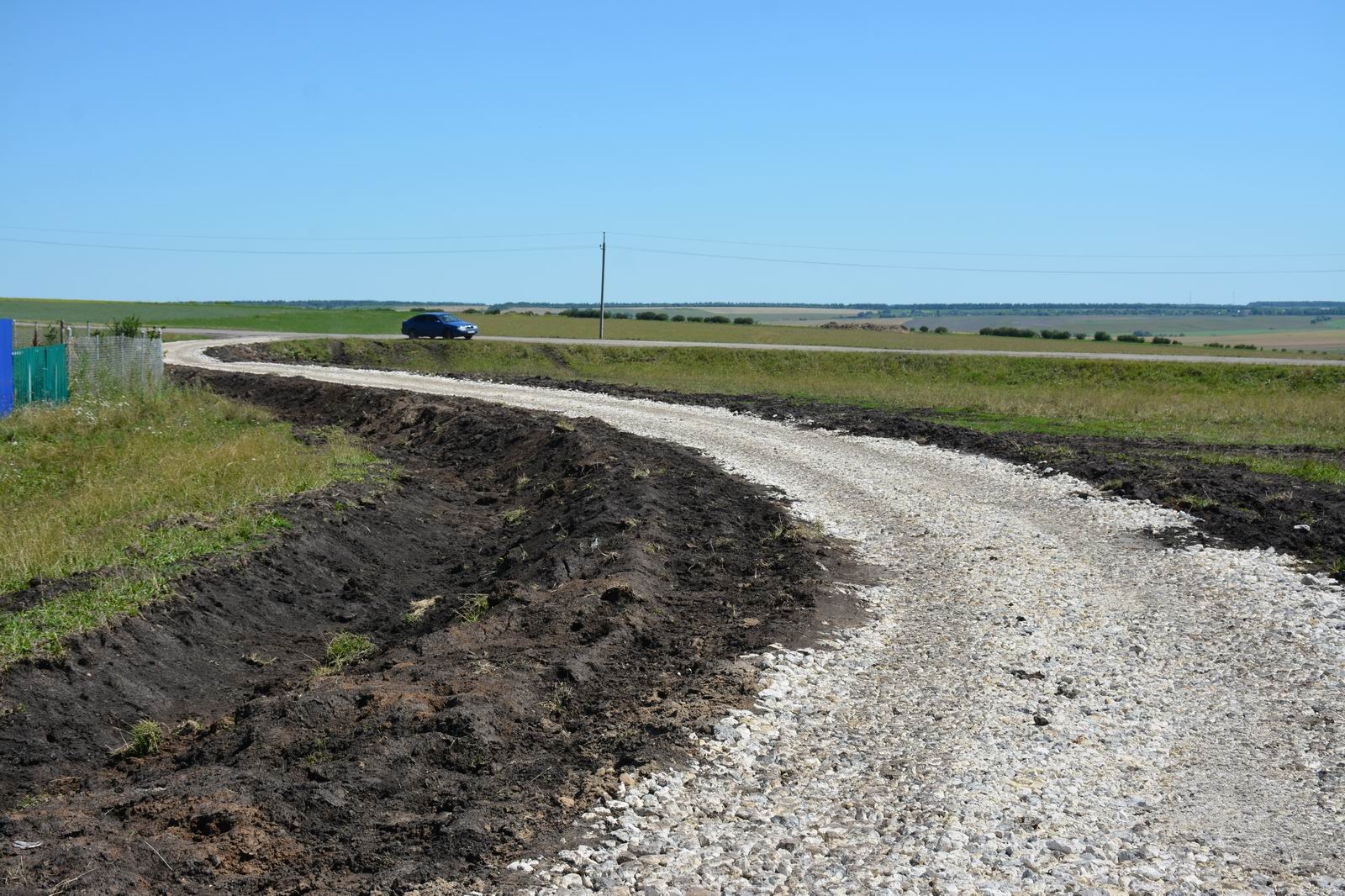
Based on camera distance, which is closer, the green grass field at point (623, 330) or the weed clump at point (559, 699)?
the weed clump at point (559, 699)

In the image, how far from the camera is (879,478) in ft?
56.5

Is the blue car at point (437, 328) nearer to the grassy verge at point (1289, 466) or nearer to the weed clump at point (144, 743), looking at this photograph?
the grassy verge at point (1289, 466)

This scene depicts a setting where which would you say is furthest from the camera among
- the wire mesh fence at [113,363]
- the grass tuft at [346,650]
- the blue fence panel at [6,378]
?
the wire mesh fence at [113,363]

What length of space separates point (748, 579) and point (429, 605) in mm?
3191

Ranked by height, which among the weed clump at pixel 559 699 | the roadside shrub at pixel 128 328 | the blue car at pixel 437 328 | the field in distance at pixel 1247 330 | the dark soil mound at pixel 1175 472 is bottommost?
A: the weed clump at pixel 559 699

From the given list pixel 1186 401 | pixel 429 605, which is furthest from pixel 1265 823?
pixel 1186 401

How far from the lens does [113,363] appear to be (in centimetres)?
2648

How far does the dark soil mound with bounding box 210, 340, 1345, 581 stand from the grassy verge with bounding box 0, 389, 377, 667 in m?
10.4

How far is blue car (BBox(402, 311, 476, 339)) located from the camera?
61.2 m

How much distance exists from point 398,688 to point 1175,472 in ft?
43.8

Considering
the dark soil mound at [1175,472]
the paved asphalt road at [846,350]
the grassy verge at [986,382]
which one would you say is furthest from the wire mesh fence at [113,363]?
the paved asphalt road at [846,350]

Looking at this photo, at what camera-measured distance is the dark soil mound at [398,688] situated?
5.47 meters

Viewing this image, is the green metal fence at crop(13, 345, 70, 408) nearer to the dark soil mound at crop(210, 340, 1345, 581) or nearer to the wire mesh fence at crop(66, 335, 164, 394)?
the wire mesh fence at crop(66, 335, 164, 394)

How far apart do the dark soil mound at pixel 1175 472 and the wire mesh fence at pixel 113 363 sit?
12609 mm
